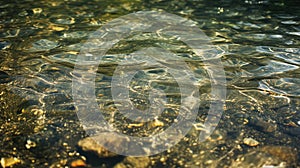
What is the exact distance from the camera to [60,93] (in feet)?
11.0

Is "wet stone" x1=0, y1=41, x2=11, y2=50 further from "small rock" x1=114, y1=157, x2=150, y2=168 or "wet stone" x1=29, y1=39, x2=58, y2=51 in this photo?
"small rock" x1=114, y1=157, x2=150, y2=168

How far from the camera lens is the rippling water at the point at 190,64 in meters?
2.60

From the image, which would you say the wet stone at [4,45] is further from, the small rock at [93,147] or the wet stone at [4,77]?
the small rock at [93,147]

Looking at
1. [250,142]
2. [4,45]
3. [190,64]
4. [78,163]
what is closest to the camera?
[78,163]

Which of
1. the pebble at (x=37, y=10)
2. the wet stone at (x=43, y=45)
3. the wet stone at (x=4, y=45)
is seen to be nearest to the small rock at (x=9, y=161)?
the wet stone at (x=43, y=45)

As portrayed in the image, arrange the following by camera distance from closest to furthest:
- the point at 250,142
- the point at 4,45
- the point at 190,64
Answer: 1. the point at 250,142
2. the point at 190,64
3. the point at 4,45

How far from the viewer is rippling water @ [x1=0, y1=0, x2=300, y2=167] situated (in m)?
2.60

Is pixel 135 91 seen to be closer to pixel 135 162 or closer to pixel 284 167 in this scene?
pixel 135 162

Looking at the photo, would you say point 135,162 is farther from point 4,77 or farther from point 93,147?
point 4,77

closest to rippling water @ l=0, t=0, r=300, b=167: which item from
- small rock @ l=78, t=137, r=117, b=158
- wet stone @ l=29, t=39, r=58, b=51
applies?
wet stone @ l=29, t=39, r=58, b=51

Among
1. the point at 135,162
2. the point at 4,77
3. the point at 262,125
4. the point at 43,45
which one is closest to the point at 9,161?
the point at 135,162

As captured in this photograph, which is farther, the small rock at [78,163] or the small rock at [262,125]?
the small rock at [262,125]

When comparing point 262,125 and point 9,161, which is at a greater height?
point 9,161

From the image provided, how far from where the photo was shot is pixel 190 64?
4137 mm
